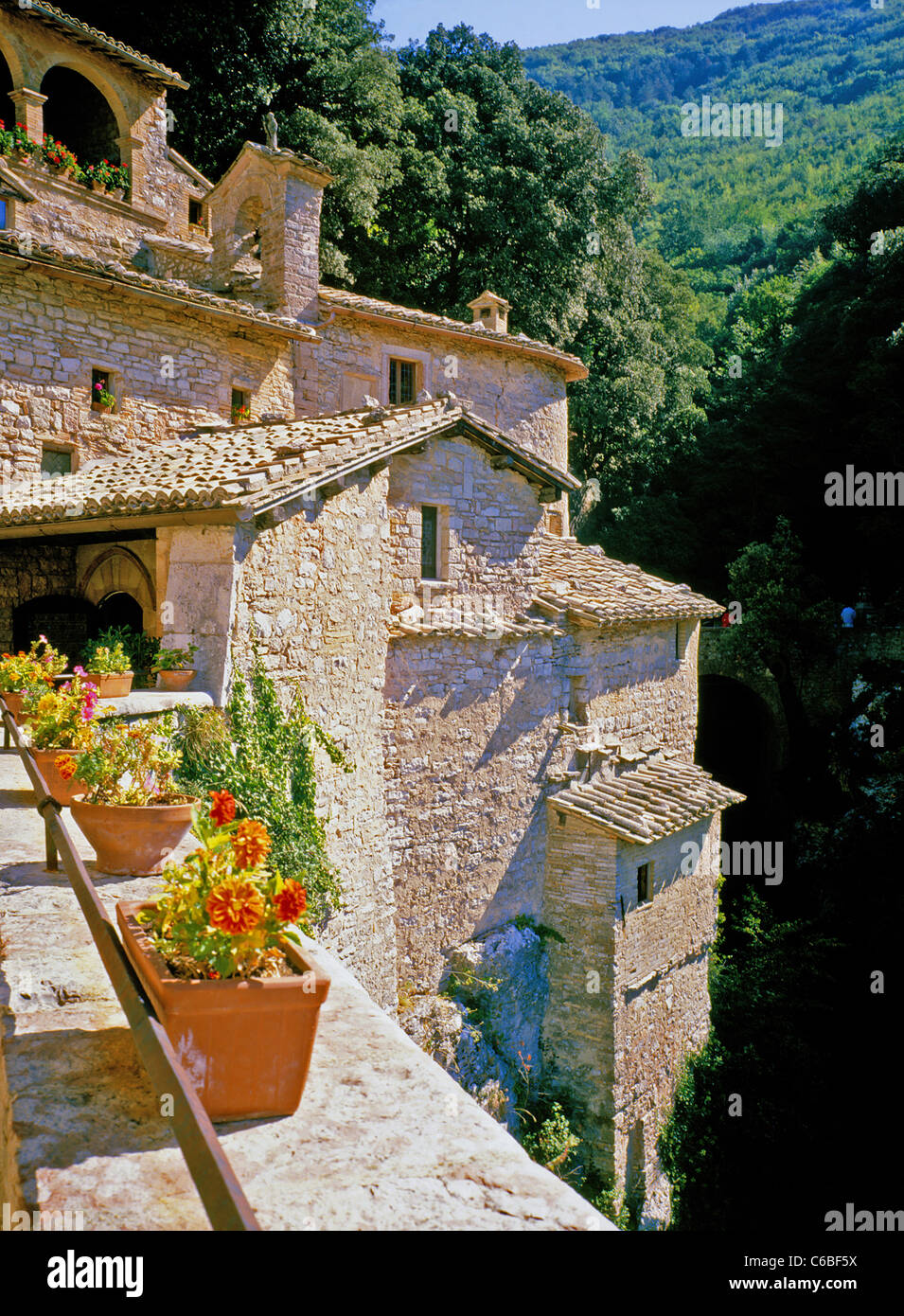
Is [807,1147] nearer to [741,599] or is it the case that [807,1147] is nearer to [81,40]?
[741,599]

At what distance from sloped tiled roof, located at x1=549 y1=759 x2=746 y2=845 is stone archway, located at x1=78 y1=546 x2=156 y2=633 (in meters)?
5.58

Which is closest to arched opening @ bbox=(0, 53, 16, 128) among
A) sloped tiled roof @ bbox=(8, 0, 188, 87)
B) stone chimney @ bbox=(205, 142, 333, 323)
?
sloped tiled roof @ bbox=(8, 0, 188, 87)

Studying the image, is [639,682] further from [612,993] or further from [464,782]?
[612,993]

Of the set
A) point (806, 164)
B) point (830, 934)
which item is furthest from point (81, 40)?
point (806, 164)

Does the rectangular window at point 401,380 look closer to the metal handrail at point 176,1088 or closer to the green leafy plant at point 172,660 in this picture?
the green leafy plant at point 172,660

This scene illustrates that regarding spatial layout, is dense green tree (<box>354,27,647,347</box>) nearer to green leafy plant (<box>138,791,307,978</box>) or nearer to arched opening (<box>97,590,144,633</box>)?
arched opening (<box>97,590,144,633</box>)

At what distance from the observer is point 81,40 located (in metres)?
17.0

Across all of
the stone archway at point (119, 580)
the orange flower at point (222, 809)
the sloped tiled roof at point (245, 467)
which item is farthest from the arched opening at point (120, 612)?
the orange flower at point (222, 809)

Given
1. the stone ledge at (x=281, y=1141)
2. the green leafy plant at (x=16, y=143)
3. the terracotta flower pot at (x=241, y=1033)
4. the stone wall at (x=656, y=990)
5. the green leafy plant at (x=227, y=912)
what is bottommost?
the stone wall at (x=656, y=990)

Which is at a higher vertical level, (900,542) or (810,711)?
(900,542)

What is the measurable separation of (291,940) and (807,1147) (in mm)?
14404

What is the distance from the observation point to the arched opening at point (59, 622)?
37.8 ft

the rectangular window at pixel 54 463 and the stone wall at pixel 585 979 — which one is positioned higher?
the rectangular window at pixel 54 463

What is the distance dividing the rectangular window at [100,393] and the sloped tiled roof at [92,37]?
30.1 ft
